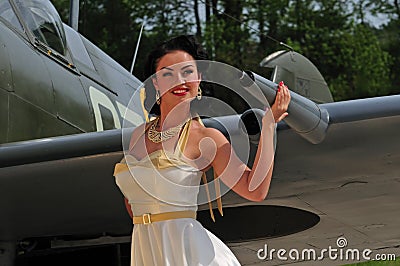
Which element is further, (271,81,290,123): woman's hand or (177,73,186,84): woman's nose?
(177,73,186,84): woman's nose

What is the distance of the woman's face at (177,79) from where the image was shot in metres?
2.47

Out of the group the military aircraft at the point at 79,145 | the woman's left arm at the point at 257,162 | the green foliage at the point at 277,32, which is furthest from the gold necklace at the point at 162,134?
the green foliage at the point at 277,32

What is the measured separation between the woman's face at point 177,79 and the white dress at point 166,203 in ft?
0.37

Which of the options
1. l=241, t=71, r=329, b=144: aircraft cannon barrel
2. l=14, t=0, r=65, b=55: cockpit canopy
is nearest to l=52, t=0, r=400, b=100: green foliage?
l=14, t=0, r=65, b=55: cockpit canopy

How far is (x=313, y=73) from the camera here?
24.5 ft

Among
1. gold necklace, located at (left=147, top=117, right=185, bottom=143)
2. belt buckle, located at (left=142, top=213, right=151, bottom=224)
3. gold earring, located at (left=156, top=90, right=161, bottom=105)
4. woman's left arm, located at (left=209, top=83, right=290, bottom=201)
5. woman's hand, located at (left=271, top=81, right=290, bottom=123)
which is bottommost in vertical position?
belt buckle, located at (left=142, top=213, right=151, bottom=224)

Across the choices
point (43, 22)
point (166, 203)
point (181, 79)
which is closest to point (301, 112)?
point (181, 79)

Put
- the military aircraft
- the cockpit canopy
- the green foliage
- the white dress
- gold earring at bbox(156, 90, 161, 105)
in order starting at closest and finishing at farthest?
1. the white dress
2. gold earring at bbox(156, 90, 161, 105)
3. the military aircraft
4. the cockpit canopy
5. the green foliage

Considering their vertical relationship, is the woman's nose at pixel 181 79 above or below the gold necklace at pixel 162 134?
above

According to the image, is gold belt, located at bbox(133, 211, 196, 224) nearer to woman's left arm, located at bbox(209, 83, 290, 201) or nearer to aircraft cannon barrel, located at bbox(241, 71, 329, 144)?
woman's left arm, located at bbox(209, 83, 290, 201)

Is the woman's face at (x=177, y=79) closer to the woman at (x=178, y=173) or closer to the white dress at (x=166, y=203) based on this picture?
the woman at (x=178, y=173)

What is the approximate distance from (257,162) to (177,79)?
0.36 metres

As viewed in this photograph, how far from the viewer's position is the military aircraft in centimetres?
314

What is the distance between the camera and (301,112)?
2.55 m
